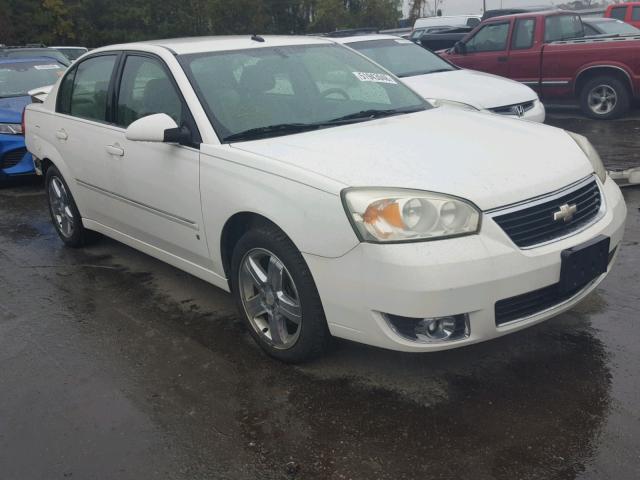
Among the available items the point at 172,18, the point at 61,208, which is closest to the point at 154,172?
the point at 61,208

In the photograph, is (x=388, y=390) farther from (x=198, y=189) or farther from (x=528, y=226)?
(x=198, y=189)

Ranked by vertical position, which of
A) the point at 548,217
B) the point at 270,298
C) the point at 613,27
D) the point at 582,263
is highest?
the point at 613,27

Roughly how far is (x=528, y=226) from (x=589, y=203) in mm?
557

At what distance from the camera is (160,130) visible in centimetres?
398

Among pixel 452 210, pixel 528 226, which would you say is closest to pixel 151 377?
pixel 452 210

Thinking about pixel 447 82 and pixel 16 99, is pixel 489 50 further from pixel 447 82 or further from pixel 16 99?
pixel 16 99

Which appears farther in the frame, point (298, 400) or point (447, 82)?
point (447, 82)

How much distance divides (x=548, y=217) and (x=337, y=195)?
972 mm

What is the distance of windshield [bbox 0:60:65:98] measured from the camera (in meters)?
9.58

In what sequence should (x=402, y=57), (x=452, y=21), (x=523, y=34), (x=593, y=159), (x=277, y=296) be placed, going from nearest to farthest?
(x=277, y=296) < (x=593, y=159) < (x=402, y=57) < (x=523, y=34) < (x=452, y=21)

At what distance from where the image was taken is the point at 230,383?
3.54 m

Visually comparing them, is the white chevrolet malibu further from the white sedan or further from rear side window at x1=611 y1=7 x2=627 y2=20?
rear side window at x1=611 y1=7 x2=627 y2=20

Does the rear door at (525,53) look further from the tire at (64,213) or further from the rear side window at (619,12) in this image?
the tire at (64,213)

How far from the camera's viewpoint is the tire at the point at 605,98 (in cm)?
1091
